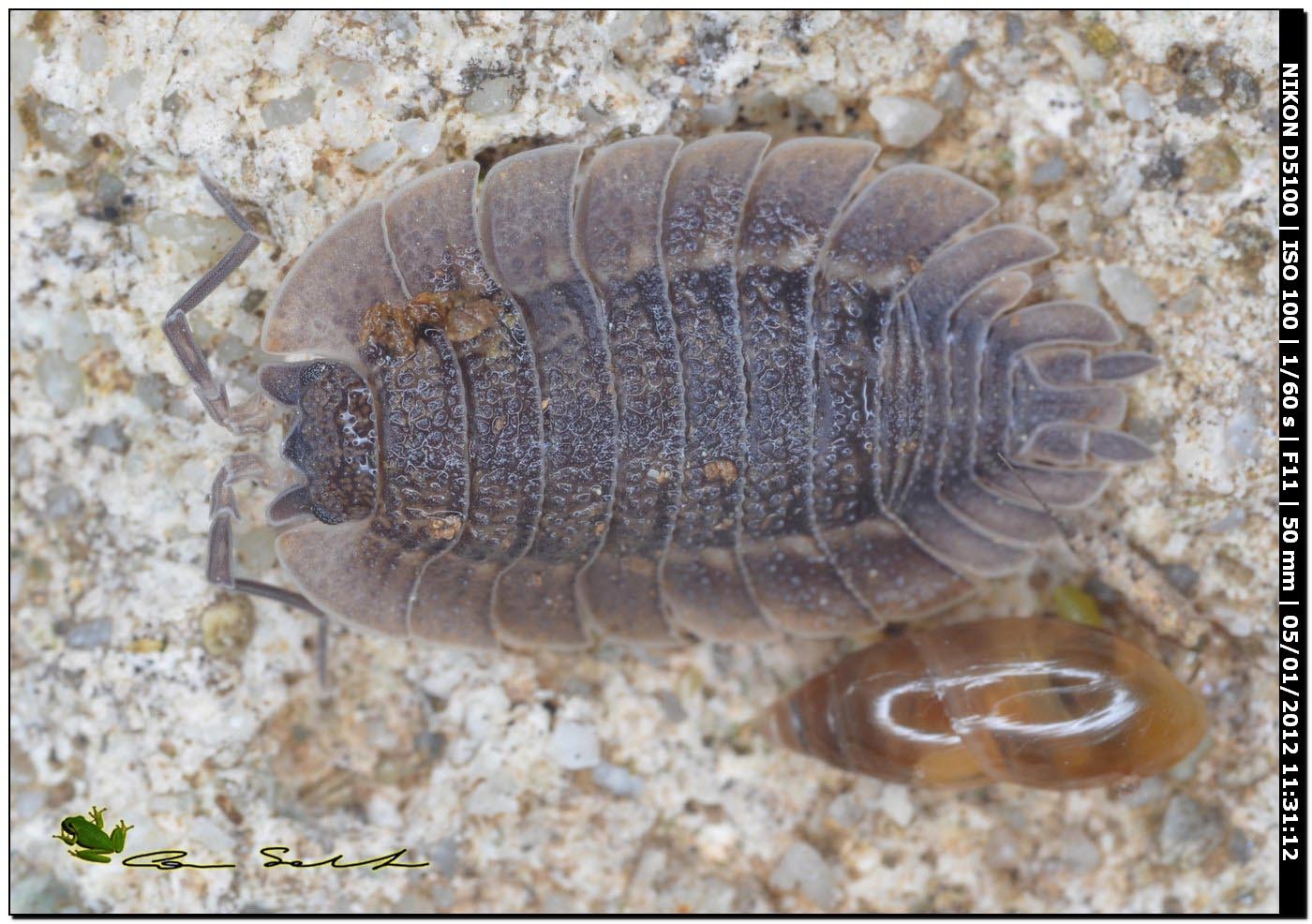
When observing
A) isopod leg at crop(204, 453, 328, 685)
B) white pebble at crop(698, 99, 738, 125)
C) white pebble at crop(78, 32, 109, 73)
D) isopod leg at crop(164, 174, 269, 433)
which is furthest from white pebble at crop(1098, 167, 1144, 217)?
white pebble at crop(78, 32, 109, 73)

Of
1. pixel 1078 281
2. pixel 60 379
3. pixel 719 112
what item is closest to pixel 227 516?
pixel 60 379

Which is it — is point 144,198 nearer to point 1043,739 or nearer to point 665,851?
point 665,851

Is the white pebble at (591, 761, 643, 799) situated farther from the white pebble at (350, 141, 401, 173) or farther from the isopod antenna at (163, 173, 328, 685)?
the white pebble at (350, 141, 401, 173)

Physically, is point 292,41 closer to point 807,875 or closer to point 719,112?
point 719,112

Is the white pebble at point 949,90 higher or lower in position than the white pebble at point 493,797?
higher

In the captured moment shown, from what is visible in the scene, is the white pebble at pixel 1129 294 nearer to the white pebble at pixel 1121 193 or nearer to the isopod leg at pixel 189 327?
the white pebble at pixel 1121 193

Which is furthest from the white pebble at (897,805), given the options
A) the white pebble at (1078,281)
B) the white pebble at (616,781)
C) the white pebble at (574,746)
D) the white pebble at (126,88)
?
the white pebble at (126,88)

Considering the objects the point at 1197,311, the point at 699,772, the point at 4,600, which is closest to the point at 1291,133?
the point at 1197,311
